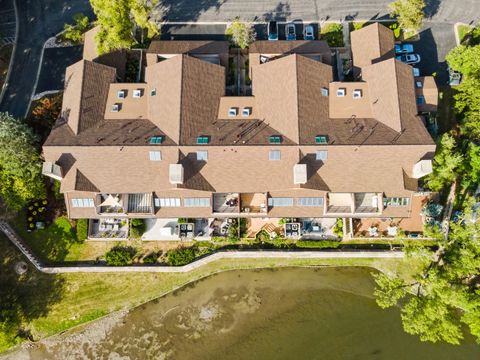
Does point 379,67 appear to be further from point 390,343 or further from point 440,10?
point 390,343

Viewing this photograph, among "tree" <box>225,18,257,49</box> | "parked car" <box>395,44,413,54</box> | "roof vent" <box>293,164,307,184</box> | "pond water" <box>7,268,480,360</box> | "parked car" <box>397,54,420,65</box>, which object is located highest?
"tree" <box>225,18,257,49</box>

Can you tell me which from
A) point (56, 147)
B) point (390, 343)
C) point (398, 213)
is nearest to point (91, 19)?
point (56, 147)

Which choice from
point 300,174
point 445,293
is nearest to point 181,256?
point 300,174

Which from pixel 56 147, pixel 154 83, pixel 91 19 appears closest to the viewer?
pixel 56 147

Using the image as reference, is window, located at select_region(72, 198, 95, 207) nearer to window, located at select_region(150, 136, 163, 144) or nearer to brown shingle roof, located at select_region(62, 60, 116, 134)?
brown shingle roof, located at select_region(62, 60, 116, 134)

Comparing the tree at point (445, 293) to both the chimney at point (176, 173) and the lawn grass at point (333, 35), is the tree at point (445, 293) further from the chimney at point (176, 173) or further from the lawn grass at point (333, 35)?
the lawn grass at point (333, 35)

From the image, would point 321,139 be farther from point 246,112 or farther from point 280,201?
point 246,112

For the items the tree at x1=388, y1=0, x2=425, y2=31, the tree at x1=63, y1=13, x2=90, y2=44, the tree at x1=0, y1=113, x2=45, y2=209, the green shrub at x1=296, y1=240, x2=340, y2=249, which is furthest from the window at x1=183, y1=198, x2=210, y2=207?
the tree at x1=388, y1=0, x2=425, y2=31
